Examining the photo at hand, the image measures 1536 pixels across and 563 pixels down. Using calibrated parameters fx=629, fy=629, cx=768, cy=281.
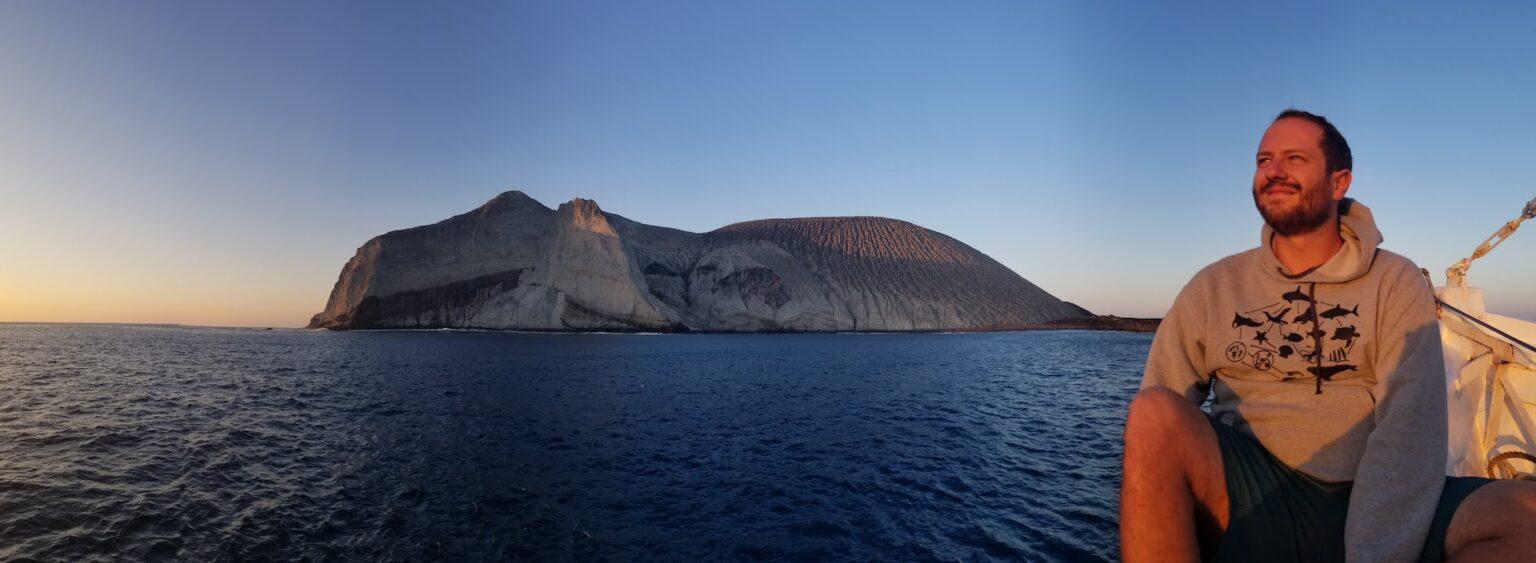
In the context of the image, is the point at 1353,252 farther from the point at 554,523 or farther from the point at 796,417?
the point at 796,417

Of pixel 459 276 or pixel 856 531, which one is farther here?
pixel 459 276

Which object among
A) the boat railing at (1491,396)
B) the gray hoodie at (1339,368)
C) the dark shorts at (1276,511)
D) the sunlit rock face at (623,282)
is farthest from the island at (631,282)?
the dark shorts at (1276,511)

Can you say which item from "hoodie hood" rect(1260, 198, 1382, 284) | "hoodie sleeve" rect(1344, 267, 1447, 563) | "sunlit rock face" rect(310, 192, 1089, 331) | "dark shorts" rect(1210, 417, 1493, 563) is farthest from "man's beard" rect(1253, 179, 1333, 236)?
"sunlit rock face" rect(310, 192, 1089, 331)

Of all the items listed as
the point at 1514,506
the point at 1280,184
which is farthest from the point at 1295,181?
the point at 1514,506

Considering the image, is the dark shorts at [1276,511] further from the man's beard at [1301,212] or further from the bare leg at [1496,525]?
the man's beard at [1301,212]

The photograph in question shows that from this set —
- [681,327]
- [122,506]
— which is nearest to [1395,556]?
[122,506]

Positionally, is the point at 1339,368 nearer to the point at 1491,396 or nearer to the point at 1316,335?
the point at 1316,335
